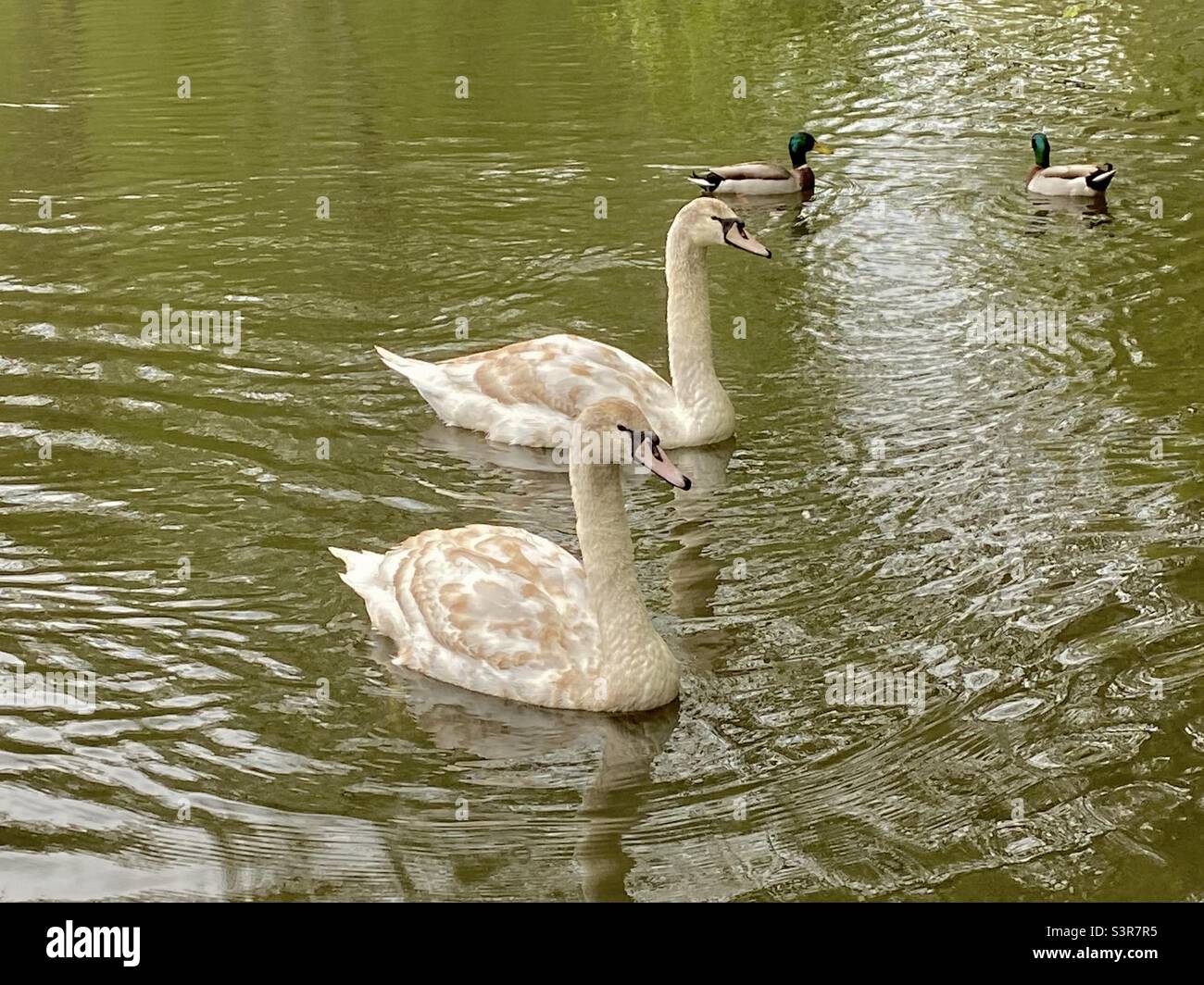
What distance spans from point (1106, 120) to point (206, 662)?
46.8 ft

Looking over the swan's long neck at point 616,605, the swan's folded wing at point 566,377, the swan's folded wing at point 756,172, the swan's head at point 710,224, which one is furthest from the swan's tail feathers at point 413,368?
the swan's folded wing at point 756,172

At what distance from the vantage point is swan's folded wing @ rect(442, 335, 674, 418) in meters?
11.6

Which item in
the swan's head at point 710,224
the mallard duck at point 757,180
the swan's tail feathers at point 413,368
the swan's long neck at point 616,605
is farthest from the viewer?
the mallard duck at point 757,180

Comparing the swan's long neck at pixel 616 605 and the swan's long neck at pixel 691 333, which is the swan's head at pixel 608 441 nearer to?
the swan's long neck at pixel 616 605

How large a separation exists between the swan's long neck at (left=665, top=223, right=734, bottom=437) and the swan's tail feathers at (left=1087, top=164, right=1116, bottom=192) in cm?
597

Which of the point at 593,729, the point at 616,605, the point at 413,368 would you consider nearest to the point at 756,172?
the point at 413,368

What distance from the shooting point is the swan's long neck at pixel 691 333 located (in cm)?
1173

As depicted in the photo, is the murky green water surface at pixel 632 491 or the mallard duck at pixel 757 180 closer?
the murky green water surface at pixel 632 491

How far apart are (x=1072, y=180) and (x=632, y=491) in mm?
7319

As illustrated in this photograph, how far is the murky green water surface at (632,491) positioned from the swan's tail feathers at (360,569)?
19cm

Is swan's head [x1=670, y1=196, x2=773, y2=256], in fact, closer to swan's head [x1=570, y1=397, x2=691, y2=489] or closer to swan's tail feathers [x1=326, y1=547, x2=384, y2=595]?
swan's tail feathers [x1=326, y1=547, x2=384, y2=595]

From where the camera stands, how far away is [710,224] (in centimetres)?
1184

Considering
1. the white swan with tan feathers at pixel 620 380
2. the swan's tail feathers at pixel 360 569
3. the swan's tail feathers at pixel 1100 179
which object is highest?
the swan's tail feathers at pixel 1100 179
